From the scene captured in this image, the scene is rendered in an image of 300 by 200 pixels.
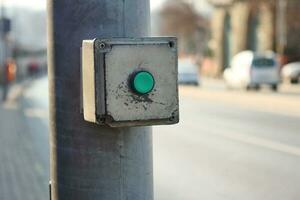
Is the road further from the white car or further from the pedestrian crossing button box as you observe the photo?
the white car

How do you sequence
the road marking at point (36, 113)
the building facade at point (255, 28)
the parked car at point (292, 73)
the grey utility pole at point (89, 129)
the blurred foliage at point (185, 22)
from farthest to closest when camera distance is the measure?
the blurred foliage at point (185, 22) < the building facade at point (255, 28) < the parked car at point (292, 73) < the road marking at point (36, 113) < the grey utility pole at point (89, 129)

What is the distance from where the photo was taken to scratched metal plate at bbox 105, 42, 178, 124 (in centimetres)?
246

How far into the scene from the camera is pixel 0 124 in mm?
19500

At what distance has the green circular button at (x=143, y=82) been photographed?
245cm

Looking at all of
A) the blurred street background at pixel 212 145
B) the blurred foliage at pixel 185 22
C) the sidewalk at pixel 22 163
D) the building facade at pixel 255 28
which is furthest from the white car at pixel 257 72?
the blurred foliage at pixel 185 22

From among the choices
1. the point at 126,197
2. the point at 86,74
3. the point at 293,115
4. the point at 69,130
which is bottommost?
the point at 293,115

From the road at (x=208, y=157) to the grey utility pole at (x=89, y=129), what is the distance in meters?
5.74

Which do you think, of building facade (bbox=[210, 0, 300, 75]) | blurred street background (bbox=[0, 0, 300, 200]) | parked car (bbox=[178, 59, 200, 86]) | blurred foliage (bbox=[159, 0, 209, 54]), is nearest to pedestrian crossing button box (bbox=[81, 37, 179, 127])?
blurred street background (bbox=[0, 0, 300, 200])

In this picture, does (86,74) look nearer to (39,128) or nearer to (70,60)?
(70,60)

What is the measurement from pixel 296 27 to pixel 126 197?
2440 inches

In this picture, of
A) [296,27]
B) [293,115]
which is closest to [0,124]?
[293,115]

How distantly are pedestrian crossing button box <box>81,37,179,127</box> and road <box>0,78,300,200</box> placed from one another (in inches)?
234

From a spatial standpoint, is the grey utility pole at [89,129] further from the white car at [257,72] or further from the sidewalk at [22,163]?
the white car at [257,72]

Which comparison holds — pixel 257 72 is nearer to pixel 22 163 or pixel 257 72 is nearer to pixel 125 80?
pixel 22 163
